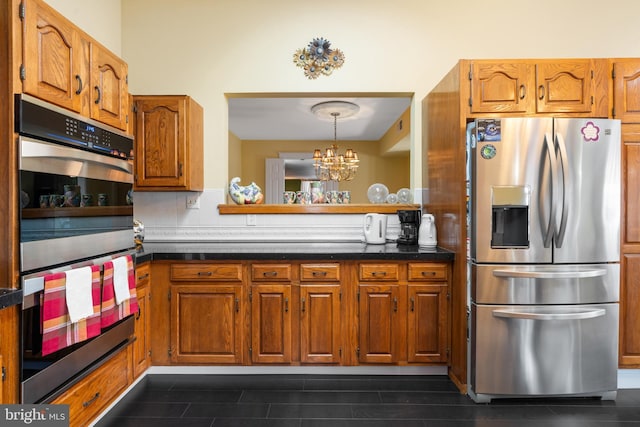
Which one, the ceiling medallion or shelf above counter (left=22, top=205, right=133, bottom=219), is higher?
the ceiling medallion

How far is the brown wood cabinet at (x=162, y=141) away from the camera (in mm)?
2885

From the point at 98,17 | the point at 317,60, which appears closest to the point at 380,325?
the point at 317,60

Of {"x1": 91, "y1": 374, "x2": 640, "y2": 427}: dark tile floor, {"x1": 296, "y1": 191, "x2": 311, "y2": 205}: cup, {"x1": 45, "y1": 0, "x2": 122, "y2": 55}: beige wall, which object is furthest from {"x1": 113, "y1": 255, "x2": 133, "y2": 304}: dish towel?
{"x1": 45, "y1": 0, "x2": 122, "y2": 55}: beige wall

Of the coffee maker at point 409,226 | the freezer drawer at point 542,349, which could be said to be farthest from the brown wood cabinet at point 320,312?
the freezer drawer at point 542,349

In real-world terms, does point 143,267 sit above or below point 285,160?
below

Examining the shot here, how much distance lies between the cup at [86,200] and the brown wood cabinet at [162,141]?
1.08 metres

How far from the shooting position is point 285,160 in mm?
8094

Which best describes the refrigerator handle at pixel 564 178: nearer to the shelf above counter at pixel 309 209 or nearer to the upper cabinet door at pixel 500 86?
the upper cabinet door at pixel 500 86

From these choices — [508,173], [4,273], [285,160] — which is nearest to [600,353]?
[508,173]

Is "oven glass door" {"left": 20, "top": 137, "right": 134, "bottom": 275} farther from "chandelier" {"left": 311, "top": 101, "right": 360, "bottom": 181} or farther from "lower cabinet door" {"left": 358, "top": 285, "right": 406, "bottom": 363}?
"chandelier" {"left": 311, "top": 101, "right": 360, "bottom": 181}

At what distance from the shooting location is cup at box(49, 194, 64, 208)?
160 centimetres

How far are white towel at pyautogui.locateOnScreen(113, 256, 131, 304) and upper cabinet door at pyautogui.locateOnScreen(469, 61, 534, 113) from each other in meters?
2.26

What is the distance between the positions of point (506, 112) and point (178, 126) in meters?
2.33

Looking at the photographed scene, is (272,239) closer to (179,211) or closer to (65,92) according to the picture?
(179,211)
